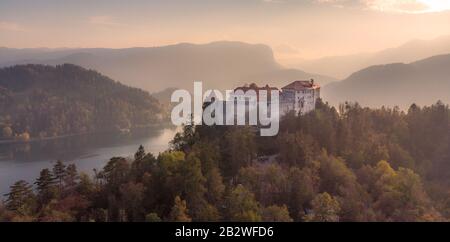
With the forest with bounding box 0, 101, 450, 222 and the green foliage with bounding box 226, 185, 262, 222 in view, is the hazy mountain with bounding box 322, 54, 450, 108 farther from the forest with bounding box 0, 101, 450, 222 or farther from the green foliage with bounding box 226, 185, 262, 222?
the green foliage with bounding box 226, 185, 262, 222

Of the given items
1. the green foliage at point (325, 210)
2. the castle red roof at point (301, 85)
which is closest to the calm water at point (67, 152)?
the castle red roof at point (301, 85)

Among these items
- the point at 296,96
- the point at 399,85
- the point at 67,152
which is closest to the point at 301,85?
the point at 296,96

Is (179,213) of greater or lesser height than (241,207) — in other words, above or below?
below

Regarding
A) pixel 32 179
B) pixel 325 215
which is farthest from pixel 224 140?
pixel 32 179

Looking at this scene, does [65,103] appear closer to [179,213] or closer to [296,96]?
[296,96]
